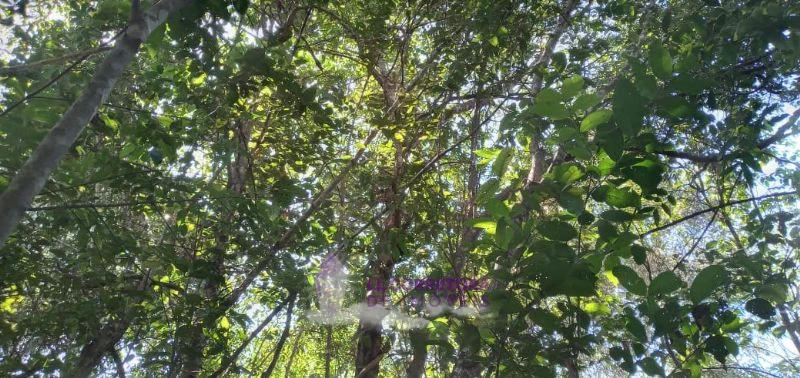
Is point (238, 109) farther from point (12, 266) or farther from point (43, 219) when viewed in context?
point (12, 266)

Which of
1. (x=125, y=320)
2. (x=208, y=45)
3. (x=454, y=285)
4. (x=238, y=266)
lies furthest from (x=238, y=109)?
(x=454, y=285)

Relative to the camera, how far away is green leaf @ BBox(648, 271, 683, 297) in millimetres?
1391

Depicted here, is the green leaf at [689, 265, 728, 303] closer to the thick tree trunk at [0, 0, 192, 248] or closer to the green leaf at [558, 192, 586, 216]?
the green leaf at [558, 192, 586, 216]

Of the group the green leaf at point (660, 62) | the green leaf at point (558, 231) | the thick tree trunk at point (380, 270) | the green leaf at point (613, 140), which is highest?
the thick tree trunk at point (380, 270)

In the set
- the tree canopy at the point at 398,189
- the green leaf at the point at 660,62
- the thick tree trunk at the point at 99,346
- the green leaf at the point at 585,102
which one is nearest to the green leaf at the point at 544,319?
the tree canopy at the point at 398,189

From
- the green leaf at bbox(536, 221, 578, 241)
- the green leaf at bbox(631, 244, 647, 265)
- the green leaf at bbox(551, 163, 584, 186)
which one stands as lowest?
the green leaf at bbox(631, 244, 647, 265)

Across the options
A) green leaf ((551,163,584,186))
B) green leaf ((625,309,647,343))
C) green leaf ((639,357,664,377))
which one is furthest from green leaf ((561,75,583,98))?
green leaf ((639,357,664,377))

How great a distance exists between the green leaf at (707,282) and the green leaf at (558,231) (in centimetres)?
34

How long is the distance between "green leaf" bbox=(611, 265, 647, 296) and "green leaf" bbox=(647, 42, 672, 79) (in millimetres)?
557

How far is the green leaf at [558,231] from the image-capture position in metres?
1.52

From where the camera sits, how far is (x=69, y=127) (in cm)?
145

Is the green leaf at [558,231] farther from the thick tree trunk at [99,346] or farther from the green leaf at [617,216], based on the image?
the thick tree trunk at [99,346]

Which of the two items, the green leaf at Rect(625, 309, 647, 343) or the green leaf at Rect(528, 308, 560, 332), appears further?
the green leaf at Rect(528, 308, 560, 332)

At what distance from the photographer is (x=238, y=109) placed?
3.14 metres
